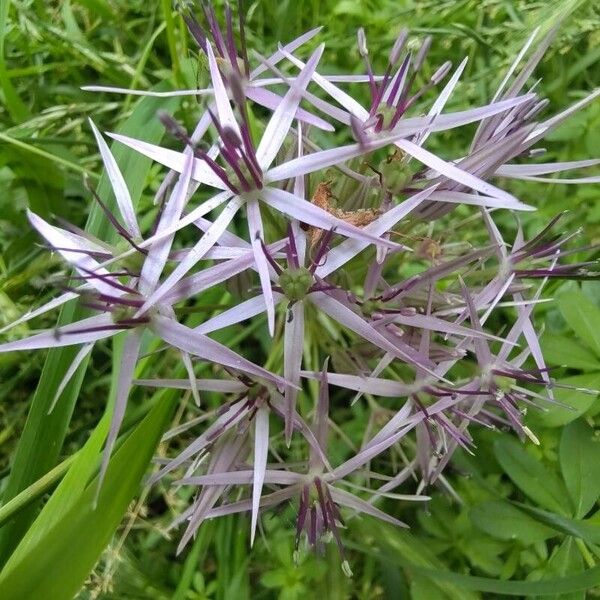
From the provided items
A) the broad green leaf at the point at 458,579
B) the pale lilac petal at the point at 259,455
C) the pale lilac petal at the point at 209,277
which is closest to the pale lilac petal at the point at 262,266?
the pale lilac petal at the point at 209,277

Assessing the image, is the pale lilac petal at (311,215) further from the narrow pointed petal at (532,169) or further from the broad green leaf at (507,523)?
the broad green leaf at (507,523)

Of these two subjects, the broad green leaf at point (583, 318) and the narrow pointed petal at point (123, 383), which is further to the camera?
the broad green leaf at point (583, 318)

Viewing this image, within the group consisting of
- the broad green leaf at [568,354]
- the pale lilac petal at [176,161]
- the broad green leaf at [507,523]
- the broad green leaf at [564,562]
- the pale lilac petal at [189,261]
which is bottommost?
the broad green leaf at [564,562]

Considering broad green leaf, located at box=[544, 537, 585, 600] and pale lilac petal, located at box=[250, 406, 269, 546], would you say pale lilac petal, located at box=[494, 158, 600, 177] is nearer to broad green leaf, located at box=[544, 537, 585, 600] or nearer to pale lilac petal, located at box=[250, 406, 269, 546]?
pale lilac petal, located at box=[250, 406, 269, 546]

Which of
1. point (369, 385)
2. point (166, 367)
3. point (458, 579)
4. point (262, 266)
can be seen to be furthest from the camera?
point (166, 367)

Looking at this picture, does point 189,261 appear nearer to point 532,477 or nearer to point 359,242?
point 359,242

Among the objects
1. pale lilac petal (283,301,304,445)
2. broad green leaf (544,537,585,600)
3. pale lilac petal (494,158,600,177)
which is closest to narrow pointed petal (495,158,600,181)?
pale lilac petal (494,158,600,177)

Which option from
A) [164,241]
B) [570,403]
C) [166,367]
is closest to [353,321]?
[164,241]

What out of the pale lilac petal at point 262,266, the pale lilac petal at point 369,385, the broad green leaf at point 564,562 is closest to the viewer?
the pale lilac petal at point 262,266
